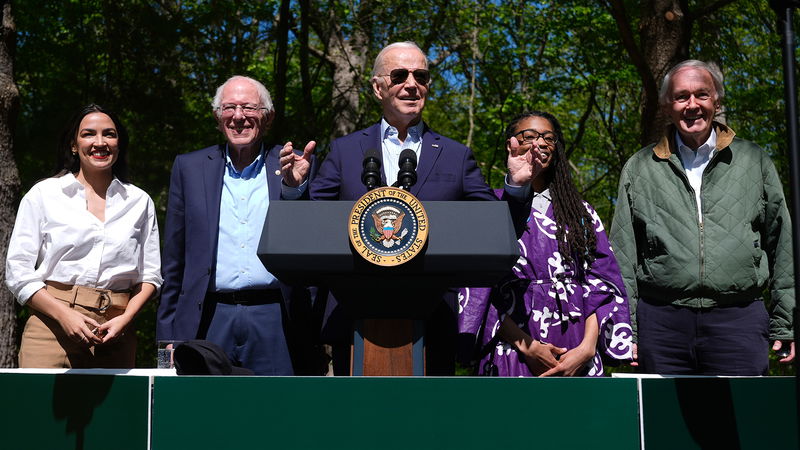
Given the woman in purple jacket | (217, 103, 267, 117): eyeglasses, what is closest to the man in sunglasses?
the woman in purple jacket

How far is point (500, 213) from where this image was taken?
92.4 inches

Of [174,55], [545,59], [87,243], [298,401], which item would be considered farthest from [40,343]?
[545,59]

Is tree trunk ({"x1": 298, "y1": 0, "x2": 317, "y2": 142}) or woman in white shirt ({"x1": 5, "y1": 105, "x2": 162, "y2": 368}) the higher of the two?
tree trunk ({"x1": 298, "y1": 0, "x2": 317, "y2": 142})

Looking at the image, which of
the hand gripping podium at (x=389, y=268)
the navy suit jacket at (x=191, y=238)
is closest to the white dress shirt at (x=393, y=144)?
the navy suit jacket at (x=191, y=238)

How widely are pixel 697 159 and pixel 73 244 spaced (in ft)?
8.03

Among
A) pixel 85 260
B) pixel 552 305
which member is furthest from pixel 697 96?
pixel 85 260

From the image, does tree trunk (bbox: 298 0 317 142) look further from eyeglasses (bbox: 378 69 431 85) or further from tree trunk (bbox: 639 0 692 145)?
eyeglasses (bbox: 378 69 431 85)

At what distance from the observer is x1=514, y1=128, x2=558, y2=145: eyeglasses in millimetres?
3455

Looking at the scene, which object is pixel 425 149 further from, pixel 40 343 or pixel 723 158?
pixel 40 343

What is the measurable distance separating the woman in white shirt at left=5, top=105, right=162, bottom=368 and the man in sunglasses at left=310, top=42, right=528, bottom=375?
90cm

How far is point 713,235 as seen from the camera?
3.45 m

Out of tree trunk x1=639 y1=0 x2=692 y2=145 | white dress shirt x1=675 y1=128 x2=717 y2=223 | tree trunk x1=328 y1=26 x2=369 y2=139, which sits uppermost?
tree trunk x1=328 y1=26 x2=369 y2=139

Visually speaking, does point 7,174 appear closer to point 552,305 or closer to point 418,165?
point 418,165

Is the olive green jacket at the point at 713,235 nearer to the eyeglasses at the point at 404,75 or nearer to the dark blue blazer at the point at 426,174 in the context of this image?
the dark blue blazer at the point at 426,174
